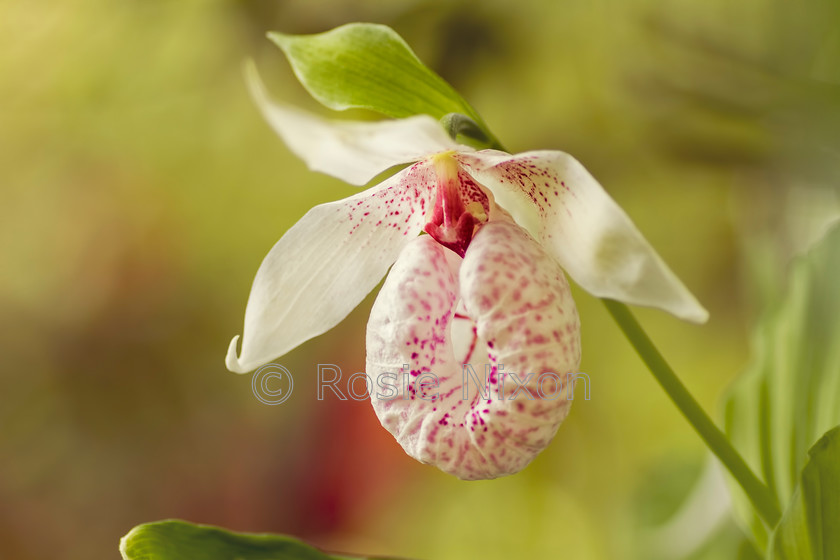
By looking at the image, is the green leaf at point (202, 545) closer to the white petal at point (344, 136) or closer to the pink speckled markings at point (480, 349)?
the pink speckled markings at point (480, 349)

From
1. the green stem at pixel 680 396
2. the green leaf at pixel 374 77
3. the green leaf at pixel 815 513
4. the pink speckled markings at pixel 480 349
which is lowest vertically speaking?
the green leaf at pixel 815 513

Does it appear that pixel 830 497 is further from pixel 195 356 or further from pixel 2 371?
pixel 2 371

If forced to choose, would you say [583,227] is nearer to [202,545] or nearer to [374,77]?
[374,77]

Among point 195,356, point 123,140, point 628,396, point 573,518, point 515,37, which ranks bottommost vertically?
point 573,518

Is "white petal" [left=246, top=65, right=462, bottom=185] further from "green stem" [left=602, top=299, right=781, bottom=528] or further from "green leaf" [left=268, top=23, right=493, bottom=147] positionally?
"green stem" [left=602, top=299, right=781, bottom=528]

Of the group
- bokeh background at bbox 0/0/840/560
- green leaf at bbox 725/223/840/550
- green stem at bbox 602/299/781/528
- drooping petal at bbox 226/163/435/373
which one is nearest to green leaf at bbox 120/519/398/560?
drooping petal at bbox 226/163/435/373

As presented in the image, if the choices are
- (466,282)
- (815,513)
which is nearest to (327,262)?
(466,282)

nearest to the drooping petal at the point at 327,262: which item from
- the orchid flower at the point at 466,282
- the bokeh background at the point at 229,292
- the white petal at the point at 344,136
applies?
the orchid flower at the point at 466,282

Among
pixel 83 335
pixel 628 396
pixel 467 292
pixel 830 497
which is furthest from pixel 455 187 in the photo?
pixel 83 335
